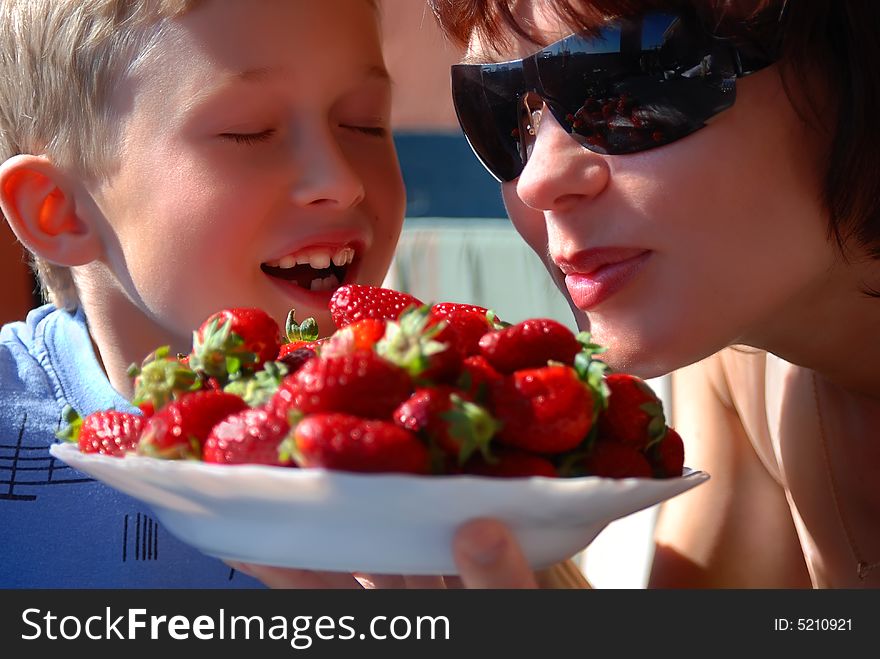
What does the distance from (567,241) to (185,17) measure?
2.38 ft

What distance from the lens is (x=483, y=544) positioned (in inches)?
31.1

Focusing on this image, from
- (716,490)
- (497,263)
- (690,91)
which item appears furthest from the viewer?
(497,263)

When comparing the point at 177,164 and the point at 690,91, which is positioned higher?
the point at 177,164

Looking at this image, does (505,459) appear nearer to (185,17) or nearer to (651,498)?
(651,498)

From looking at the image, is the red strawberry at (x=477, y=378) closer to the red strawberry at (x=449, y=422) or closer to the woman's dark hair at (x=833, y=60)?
the red strawberry at (x=449, y=422)

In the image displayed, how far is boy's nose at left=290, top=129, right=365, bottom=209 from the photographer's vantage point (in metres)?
1.51

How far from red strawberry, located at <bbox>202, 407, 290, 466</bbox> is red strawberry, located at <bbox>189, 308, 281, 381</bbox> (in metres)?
0.15

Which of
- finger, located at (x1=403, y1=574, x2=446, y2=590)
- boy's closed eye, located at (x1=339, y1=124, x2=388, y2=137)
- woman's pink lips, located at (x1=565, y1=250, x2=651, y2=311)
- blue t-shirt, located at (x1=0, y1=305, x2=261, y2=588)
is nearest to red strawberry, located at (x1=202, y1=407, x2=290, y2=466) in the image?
finger, located at (x1=403, y1=574, x2=446, y2=590)

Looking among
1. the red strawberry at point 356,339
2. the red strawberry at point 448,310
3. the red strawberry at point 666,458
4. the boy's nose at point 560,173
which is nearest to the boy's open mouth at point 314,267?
the boy's nose at point 560,173

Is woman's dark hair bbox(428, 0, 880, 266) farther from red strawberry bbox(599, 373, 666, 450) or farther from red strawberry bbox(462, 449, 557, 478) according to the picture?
red strawberry bbox(462, 449, 557, 478)

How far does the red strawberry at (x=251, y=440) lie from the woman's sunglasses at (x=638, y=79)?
60 cm
